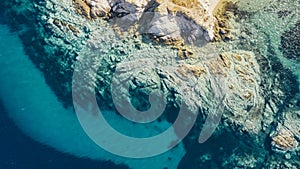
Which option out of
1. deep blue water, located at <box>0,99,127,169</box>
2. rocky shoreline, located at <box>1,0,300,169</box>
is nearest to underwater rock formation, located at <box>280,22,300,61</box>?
rocky shoreline, located at <box>1,0,300,169</box>

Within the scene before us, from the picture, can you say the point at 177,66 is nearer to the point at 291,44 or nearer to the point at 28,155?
the point at 291,44

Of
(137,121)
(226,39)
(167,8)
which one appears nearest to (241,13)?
(226,39)

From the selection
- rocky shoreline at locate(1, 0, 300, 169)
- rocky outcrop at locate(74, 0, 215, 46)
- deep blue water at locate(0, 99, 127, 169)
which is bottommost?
deep blue water at locate(0, 99, 127, 169)

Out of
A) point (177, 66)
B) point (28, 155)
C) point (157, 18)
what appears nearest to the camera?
point (28, 155)

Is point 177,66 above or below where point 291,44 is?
below

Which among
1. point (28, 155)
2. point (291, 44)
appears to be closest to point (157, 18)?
point (291, 44)

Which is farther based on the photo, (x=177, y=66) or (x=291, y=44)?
(x=291, y=44)

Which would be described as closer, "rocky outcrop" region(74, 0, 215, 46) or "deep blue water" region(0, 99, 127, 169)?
"deep blue water" region(0, 99, 127, 169)

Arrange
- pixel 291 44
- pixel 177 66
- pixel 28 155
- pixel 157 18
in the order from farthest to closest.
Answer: pixel 291 44
pixel 157 18
pixel 177 66
pixel 28 155

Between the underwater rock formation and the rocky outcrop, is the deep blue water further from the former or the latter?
the underwater rock formation
